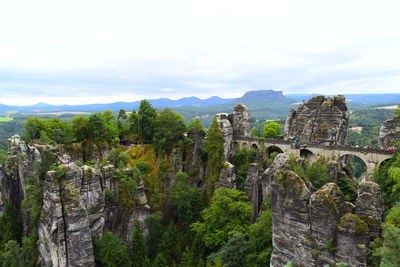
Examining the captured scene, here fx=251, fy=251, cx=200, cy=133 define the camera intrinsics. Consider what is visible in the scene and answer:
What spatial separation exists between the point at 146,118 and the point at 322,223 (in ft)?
136

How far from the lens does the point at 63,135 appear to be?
159ft

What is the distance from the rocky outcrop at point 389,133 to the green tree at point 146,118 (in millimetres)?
43230

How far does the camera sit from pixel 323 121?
4772 centimetres


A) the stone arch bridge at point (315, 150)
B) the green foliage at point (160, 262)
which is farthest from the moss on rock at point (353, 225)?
the stone arch bridge at point (315, 150)

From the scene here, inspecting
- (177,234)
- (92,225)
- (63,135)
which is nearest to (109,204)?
(92,225)

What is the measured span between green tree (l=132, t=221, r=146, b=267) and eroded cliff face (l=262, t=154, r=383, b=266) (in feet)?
65.8

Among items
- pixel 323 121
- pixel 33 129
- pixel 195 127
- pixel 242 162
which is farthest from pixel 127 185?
pixel 323 121

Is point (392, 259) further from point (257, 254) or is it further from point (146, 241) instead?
point (146, 241)

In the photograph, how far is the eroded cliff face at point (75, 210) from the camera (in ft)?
107

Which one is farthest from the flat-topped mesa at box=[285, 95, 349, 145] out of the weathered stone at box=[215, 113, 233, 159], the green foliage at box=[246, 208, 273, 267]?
the green foliage at box=[246, 208, 273, 267]

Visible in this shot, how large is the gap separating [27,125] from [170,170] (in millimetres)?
29106

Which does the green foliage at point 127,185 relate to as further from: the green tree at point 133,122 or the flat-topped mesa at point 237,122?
the flat-topped mesa at point 237,122

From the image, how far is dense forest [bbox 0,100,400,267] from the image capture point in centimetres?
3244

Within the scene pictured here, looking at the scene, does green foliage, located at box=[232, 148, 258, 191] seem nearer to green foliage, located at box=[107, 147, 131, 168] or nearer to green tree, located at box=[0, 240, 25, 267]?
green foliage, located at box=[107, 147, 131, 168]
